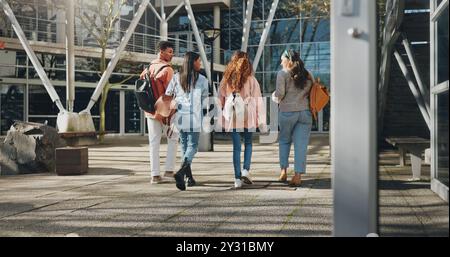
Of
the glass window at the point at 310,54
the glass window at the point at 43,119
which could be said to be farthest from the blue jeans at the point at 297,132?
the glass window at the point at 310,54

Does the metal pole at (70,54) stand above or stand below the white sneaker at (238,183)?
above

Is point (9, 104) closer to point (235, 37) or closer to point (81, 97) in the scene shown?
point (81, 97)

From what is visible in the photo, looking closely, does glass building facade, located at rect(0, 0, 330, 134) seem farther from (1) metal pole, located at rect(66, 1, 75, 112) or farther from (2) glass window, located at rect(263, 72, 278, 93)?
(1) metal pole, located at rect(66, 1, 75, 112)

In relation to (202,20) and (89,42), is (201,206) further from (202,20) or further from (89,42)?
(202,20)

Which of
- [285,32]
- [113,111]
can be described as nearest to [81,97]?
[113,111]

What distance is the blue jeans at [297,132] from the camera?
682cm

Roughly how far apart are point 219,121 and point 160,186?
1.23m

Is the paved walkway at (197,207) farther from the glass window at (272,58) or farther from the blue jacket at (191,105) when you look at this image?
the glass window at (272,58)

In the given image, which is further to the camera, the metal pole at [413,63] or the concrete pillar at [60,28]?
the concrete pillar at [60,28]

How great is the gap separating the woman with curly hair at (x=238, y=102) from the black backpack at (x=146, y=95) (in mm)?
1046

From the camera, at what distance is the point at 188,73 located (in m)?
6.86


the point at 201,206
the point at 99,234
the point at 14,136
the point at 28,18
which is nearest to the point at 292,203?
the point at 201,206

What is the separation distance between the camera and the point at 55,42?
25.1 metres

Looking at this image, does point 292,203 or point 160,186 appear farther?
point 160,186
